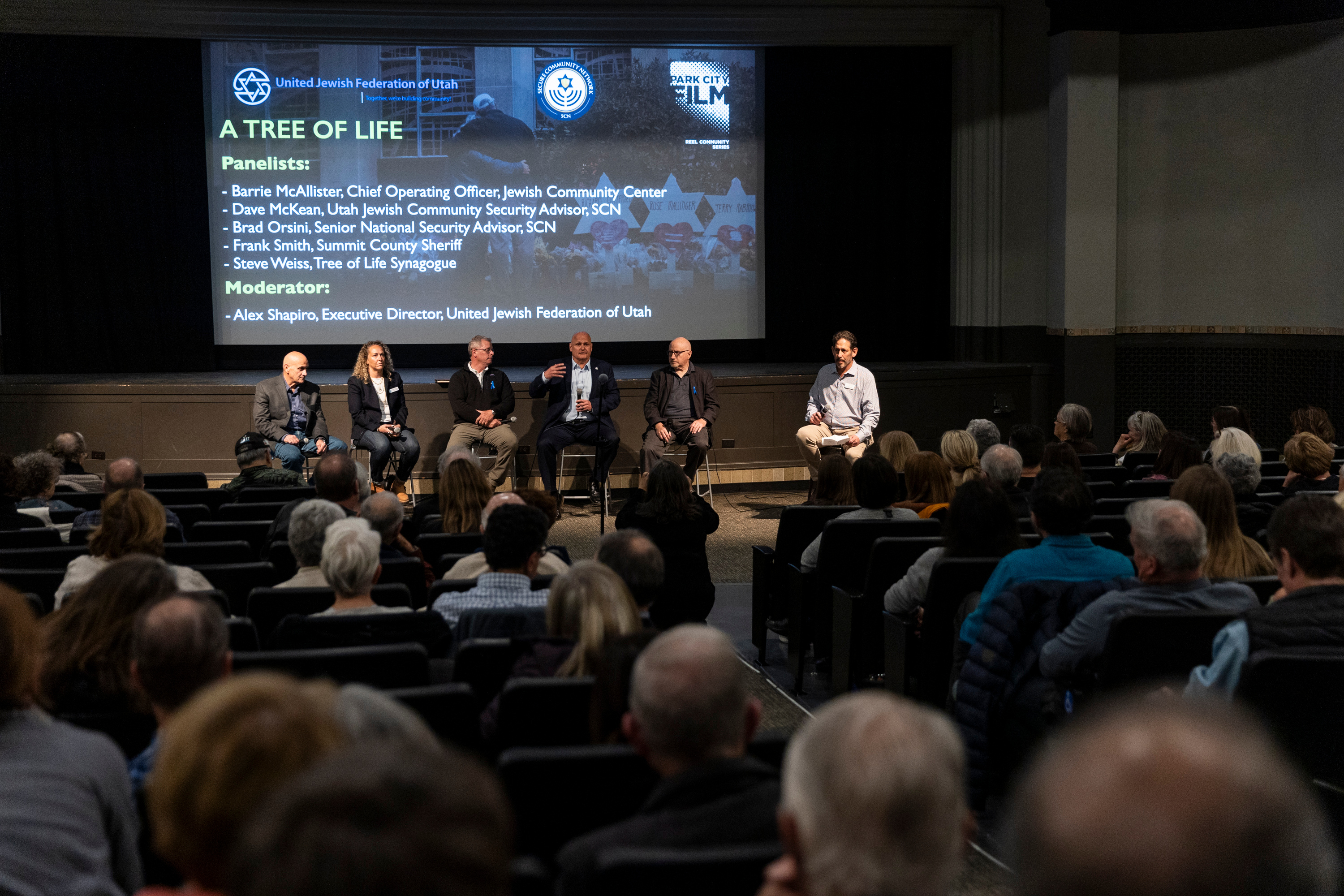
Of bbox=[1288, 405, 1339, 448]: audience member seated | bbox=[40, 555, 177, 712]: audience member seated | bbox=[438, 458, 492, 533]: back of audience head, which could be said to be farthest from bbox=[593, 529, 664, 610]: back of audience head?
bbox=[1288, 405, 1339, 448]: audience member seated

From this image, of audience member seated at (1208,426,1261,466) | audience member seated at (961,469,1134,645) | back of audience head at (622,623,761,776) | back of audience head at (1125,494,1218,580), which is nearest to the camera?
back of audience head at (622,623,761,776)

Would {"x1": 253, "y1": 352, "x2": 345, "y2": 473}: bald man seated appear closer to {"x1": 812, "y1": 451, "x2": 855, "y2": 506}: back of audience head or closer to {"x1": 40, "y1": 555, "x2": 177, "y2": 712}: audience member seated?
{"x1": 812, "y1": 451, "x2": 855, "y2": 506}: back of audience head

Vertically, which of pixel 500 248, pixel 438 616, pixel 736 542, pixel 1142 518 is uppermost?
pixel 500 248

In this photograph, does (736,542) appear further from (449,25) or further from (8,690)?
(8,690)

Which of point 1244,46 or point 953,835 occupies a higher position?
point 1244,46

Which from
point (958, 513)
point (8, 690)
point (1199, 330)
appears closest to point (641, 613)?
point (958, 513)

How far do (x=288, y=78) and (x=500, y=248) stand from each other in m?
2.28

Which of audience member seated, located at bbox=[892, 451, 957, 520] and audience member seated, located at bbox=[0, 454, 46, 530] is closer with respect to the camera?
audience member seated, located at bbox=[0, 454, 46, 530]

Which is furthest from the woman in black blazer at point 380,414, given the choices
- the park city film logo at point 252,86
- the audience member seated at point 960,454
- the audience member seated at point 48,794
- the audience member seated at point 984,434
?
the audience member seated at point 48,794

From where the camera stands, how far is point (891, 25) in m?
11.0

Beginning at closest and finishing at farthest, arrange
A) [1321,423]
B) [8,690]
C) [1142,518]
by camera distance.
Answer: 1. [8,690]
2. [1142,518]
3. [1321,423]

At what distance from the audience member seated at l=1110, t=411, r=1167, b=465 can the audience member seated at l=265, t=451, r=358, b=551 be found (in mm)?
4351

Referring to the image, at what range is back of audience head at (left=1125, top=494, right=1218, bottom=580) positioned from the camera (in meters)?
3.14

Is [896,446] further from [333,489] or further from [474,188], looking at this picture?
[474,188]
